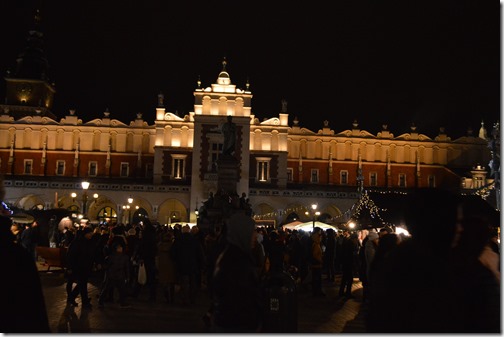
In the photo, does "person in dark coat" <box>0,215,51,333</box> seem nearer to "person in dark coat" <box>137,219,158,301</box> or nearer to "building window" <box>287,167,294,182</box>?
"person in dark coat" <box>137,219,158,301</box>

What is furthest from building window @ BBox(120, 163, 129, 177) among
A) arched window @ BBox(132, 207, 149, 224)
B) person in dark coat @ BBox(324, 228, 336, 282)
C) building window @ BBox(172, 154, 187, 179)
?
person in dark coat @ BBox(324, 228, 336, 282)

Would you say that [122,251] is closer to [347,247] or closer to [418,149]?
[347,247]

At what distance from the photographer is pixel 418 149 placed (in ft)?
202

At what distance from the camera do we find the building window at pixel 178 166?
54.2 meters

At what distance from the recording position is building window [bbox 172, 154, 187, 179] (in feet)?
178

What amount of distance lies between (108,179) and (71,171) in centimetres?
473

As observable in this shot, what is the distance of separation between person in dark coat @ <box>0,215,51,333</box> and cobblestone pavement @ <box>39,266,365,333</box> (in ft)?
14.2

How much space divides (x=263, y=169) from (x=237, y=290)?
50.1 metres

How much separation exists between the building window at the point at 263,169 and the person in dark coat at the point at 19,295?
1988 inches

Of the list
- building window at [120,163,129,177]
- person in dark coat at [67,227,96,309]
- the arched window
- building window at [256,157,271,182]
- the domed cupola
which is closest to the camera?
person in dark coat at [67,227,96,309]

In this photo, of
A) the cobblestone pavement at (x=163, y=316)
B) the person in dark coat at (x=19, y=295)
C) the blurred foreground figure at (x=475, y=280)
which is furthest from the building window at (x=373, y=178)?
the person in dark coat at (x=19, y=295)

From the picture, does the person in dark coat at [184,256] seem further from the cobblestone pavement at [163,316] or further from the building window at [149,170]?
the building window at [149,170]

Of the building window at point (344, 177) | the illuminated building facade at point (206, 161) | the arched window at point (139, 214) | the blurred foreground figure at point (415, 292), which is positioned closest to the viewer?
the blurred foreground figure at point (415, 292)

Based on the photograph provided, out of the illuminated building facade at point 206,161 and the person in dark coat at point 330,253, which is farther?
the illuminated building facade at point 206,161
